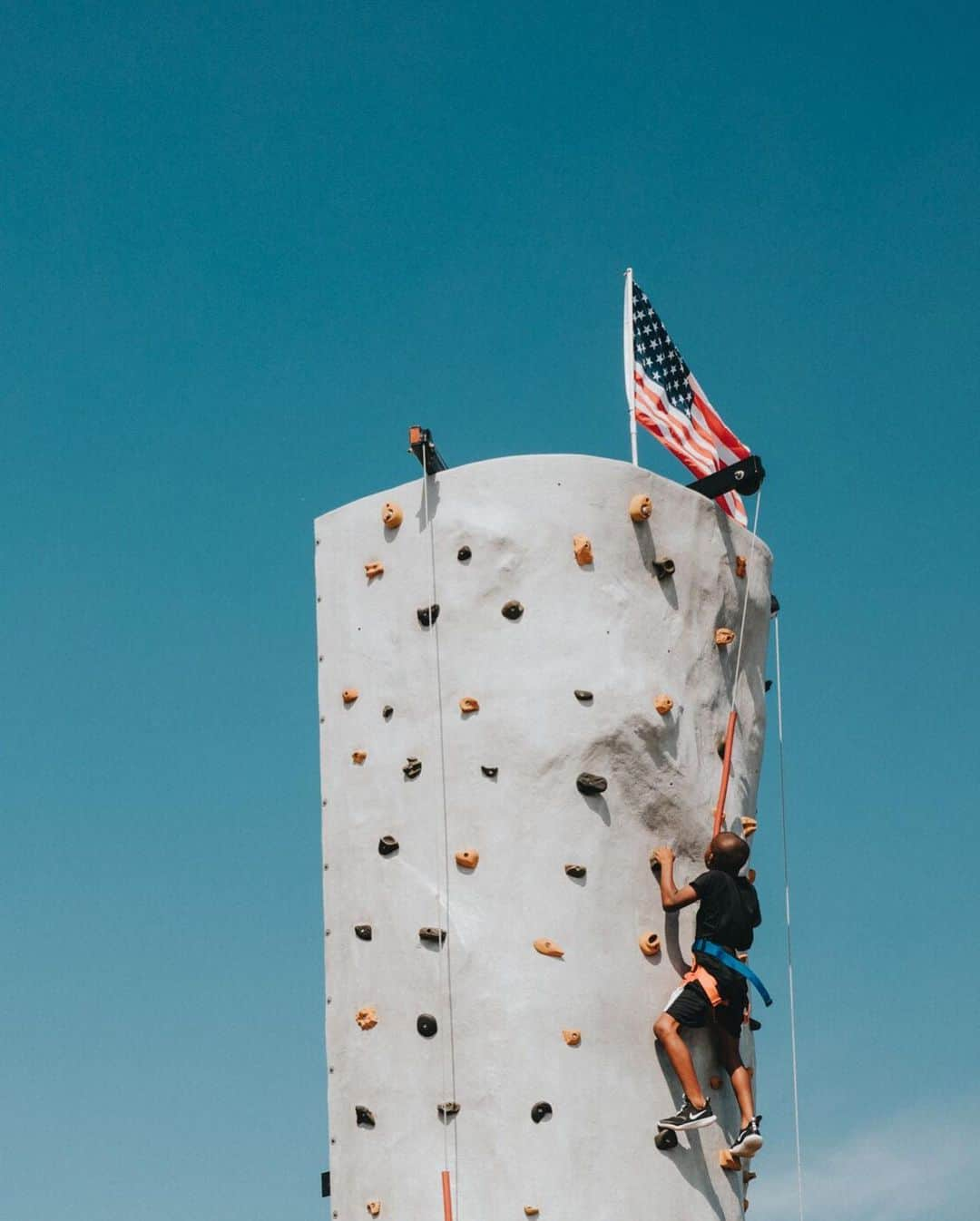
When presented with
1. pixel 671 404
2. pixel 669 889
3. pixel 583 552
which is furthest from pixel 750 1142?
pixel 671 404

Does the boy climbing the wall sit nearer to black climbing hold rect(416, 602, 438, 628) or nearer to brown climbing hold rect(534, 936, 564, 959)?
brown climbing hold rect(534, 936, 564, 959)

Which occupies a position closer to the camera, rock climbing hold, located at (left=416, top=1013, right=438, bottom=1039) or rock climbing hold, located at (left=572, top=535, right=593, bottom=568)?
rock climbing hold, located at (left=416, top=1013, right=438, bottom=1039)

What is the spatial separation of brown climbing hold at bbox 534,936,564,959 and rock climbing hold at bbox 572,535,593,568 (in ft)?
9.54

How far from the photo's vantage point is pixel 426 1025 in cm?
1645

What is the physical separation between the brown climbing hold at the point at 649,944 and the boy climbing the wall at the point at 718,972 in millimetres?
251

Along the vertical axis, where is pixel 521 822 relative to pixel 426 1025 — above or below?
above

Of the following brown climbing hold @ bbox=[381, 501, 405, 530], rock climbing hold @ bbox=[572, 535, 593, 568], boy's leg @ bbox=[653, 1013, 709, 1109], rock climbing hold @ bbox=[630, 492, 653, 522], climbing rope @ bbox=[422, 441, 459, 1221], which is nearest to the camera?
climbing rope @ bbox=[422, 441, 459, 1221]

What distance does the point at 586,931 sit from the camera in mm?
16531

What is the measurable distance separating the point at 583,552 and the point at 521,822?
2.14m

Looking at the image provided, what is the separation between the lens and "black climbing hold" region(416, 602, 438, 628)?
17406 millimetres

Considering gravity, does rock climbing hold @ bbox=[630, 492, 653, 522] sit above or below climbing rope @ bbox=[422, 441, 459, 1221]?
above

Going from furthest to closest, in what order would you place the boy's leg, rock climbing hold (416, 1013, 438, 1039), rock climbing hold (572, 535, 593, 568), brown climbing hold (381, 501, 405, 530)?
brown climbing hold (381, 501, 405, 530)
rock climbing hold (572, 535, 593, 568)
rock climbing hold (416, 1013, 438, 1039)
the boy's leg

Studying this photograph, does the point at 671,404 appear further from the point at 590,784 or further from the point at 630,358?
the point at 590,784

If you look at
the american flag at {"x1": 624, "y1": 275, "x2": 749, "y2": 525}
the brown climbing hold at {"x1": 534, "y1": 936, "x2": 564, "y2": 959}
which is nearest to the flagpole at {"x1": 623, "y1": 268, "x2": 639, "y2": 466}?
the american flag at {"x1": 624, "y1": 275, "x2": 749, "y2": 525}
